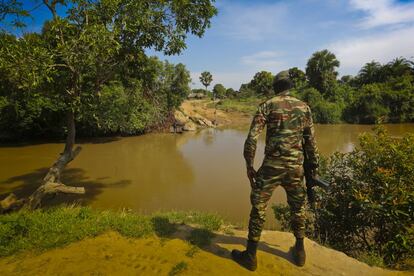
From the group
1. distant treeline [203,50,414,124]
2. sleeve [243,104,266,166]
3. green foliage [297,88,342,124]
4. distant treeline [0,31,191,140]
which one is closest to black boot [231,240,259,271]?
sleeve [243,104,266,166]

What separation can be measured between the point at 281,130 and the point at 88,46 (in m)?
4.30

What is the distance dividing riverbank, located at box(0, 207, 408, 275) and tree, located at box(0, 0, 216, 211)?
200 cm

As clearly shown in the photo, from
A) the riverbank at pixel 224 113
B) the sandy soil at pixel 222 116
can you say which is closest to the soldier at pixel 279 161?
the riverbank at pixel 224 113

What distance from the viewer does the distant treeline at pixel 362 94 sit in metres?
31.3

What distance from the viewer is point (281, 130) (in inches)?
129

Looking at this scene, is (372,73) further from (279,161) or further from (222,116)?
(279,161)

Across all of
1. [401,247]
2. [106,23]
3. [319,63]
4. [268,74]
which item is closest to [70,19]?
[106,23]

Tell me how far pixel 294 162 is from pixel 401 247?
184cm

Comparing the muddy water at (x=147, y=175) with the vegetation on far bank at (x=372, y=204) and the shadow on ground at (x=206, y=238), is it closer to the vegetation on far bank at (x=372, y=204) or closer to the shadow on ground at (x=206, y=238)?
the vegetation on far bank at (x=372, y=204)

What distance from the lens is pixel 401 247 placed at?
3611mm

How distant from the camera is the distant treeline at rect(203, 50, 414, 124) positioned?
3133 centimetres

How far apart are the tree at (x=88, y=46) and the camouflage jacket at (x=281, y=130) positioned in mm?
3477

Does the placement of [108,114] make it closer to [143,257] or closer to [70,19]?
[70,19]

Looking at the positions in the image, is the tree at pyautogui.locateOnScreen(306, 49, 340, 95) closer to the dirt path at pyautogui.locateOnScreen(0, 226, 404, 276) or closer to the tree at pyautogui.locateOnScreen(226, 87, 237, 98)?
the tree at pyautogui.locateOnScreen(226, 87, 237, 98)
